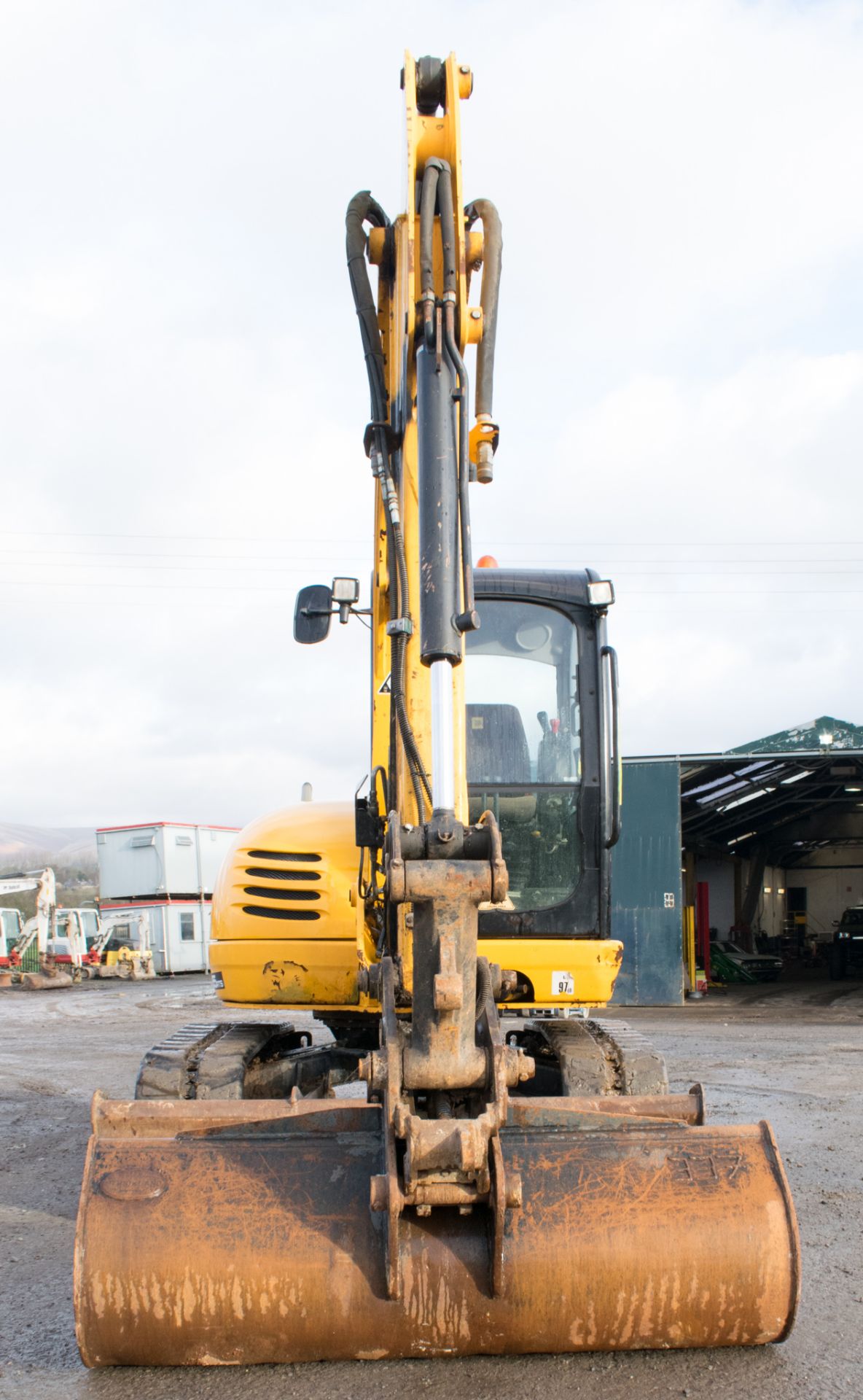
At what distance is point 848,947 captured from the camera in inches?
1072

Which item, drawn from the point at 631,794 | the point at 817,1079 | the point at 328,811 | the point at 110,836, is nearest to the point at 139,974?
the point at 110,836

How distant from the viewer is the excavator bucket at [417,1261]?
328 centimetres

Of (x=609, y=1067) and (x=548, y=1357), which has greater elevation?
(x=609, y=1067)

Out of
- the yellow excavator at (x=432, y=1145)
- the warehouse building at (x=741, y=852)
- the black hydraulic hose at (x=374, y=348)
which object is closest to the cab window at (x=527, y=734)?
the yellow excavator at (x=432, y=1145)

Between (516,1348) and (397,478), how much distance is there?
2944 mm

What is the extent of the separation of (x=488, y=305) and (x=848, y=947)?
85.7 feet

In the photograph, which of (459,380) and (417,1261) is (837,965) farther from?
(459,380)

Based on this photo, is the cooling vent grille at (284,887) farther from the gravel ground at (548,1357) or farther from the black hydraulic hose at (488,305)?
the black hydraulic hose at (488,305)

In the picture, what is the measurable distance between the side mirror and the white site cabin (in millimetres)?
27727

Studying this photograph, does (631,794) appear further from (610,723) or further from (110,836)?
(110,836)

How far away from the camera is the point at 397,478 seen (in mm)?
4281

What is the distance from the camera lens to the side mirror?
4648 mm

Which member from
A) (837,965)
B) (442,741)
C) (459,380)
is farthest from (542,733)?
(837,965)

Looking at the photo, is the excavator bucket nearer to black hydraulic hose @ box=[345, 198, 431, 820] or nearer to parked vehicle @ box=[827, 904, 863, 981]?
black hydraulic hose @ box=[345, 198, 431, 820]
